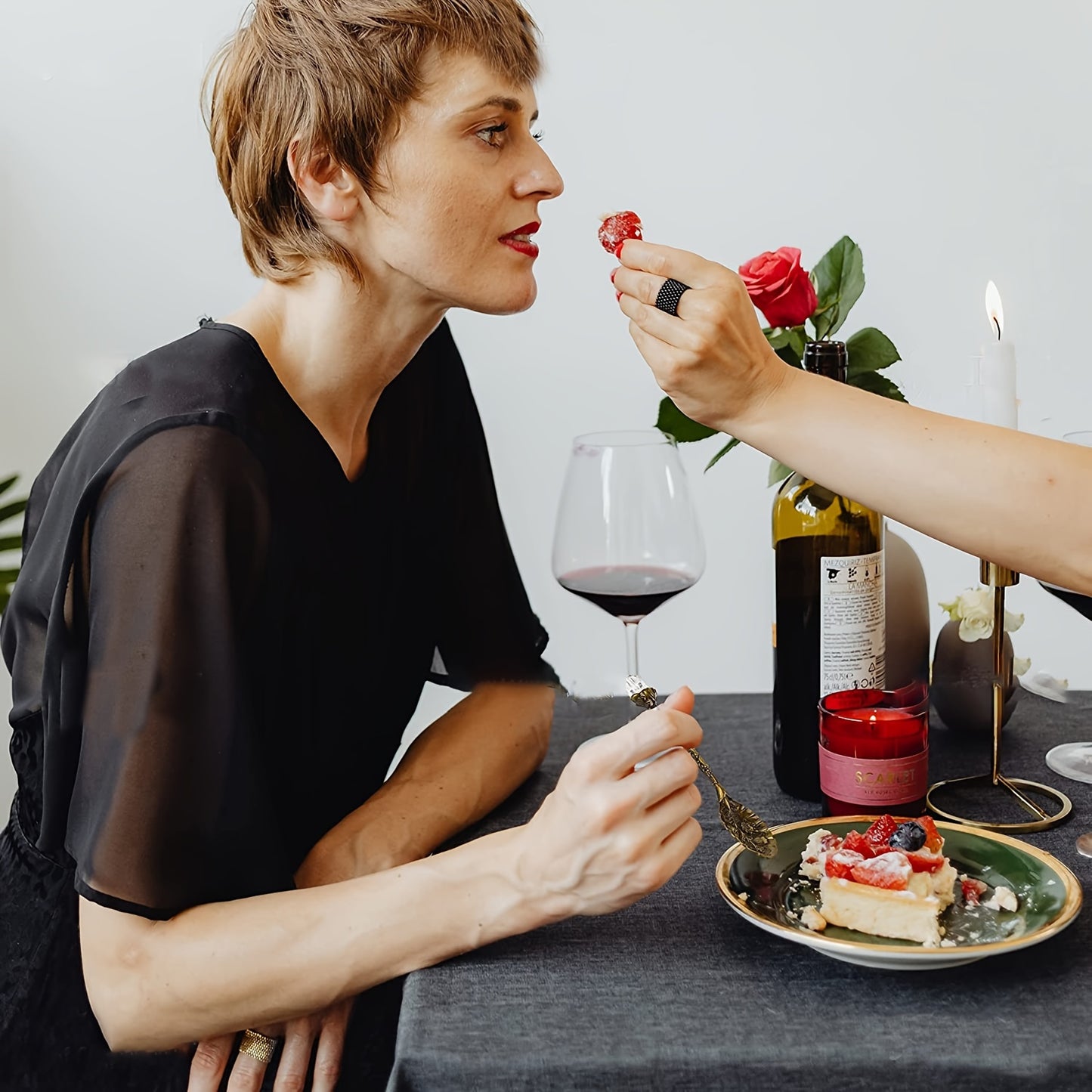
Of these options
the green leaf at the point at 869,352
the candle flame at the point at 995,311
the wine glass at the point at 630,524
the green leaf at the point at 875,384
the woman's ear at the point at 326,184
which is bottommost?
the wine glass at the point at 630,524

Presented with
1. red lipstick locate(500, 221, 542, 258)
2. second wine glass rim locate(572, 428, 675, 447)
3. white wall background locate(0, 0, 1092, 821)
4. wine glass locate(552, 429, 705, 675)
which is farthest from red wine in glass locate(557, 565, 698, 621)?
white wall background locate(0, 0, 1092, 821)

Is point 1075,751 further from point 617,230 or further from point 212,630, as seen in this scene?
point 212,630

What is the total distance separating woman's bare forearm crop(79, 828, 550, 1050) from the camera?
880 mm

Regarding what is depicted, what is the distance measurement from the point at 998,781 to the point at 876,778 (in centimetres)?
18

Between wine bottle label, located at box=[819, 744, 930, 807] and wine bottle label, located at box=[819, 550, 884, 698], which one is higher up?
wine bottle label, located at box=[819, 550, 884, 698]

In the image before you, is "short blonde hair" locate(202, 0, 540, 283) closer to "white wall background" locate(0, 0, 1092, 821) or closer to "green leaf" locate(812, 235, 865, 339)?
"green leaf" locate(812, 235, 865, 339)

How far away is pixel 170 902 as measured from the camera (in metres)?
0.93

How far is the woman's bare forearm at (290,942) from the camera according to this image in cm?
88

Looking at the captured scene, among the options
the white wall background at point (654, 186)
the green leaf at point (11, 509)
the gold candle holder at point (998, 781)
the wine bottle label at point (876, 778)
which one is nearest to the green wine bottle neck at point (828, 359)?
the gold candle holder at point (998, 781)

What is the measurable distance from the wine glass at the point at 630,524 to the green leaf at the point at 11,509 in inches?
45.3

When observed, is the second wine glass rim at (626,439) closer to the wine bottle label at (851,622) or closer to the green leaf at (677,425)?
the green leaf at (677,425)

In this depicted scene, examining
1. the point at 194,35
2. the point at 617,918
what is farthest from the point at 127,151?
the point at 617,918

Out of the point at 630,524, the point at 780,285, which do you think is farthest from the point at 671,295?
the point at 630,524

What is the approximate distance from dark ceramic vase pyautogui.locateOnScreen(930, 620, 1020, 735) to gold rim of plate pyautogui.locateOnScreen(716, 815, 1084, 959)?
30cm
